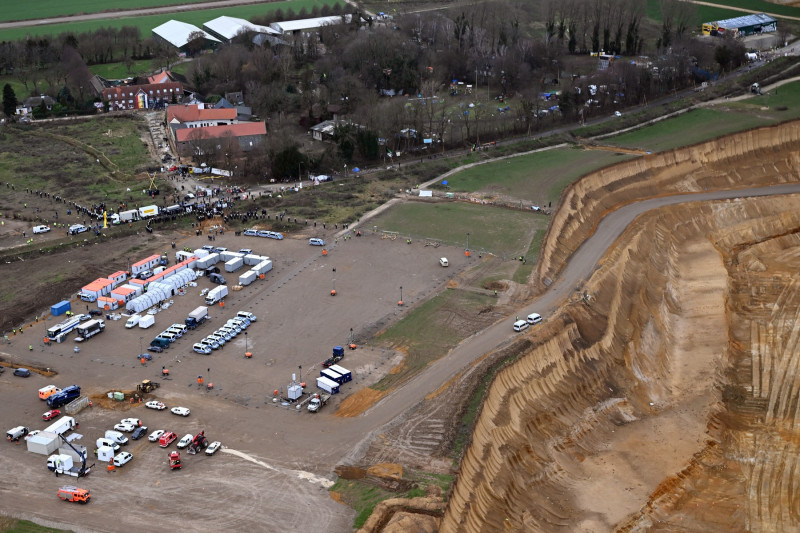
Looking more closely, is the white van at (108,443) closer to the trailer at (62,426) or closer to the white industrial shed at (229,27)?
the trailer at (62,426)

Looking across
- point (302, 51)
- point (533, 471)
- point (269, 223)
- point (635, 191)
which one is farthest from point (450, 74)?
point (533, 471)

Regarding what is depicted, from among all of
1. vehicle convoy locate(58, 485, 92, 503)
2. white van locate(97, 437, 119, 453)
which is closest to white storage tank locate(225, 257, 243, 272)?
white van locate(97, 437, 119, 453)

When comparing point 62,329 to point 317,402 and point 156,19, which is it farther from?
point 156,19

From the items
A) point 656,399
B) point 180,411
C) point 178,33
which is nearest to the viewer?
point 180,411

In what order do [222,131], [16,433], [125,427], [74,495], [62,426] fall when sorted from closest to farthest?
[74,495] < [16,433] < [125,427] < [62,426] < [222,131]

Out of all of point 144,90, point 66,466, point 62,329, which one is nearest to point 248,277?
point 62,329

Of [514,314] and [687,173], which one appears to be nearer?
[514,314]

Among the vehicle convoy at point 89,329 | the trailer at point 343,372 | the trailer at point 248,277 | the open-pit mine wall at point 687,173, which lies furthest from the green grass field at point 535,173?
the vehicle convoy at point 89,329
